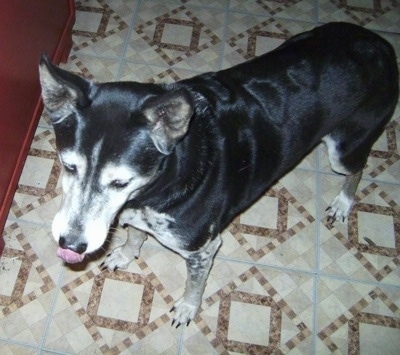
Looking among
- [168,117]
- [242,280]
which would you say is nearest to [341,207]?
[242,280]

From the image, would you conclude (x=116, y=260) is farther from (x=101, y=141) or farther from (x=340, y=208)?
(x=340, y=208)

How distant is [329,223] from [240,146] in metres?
1.42

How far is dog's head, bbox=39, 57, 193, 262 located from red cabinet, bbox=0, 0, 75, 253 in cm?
105

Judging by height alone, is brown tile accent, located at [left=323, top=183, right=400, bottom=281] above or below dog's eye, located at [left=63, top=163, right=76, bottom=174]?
below

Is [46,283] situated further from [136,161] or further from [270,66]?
[270,66]

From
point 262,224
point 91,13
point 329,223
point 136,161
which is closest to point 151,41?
point 91,13

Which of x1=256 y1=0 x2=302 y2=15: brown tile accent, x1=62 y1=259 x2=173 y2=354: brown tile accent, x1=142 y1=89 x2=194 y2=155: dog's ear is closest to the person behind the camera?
x1=142 y1=89 x2=194 y2=155: dog's ear

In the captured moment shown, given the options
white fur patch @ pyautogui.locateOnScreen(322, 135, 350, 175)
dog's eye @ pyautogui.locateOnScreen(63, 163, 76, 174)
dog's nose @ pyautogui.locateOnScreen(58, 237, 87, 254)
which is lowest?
white fur patch @ pyautogui.locateOnScreen(322, 135, 350, 175)

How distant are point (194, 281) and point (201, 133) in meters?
0.99

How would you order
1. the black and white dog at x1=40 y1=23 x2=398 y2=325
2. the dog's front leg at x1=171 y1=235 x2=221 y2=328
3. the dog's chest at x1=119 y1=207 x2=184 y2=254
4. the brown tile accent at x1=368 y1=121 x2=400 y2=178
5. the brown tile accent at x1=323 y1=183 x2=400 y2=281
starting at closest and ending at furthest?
the black and white dog at x1=40 y1=23 x2=398 y2=325, the dog's chest at x1=119 y1=207 x2=184 y2=254, the dog's front leg at x1=171 y1=235 x2=221 y2=328, the brown tile accent at x1=323 y1=183 x2=400 y2=281, the brown tile accent at x1=368 y1=121 x2=400 y2=178

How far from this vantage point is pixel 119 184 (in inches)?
79.6

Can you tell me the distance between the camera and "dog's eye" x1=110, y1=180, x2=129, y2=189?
6.57 feet

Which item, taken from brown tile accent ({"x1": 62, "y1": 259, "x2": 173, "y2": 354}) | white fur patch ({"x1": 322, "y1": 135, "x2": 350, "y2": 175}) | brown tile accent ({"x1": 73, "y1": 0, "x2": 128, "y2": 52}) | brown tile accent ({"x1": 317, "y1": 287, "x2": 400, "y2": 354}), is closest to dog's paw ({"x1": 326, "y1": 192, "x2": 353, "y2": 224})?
white fur patch ({"x1": 322, "y1": 135, "x2": 350, "y2": 175})

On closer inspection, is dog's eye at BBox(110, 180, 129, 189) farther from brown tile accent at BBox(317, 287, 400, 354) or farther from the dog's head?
brown tile accent at BBox(317, 287, 400, 354)
